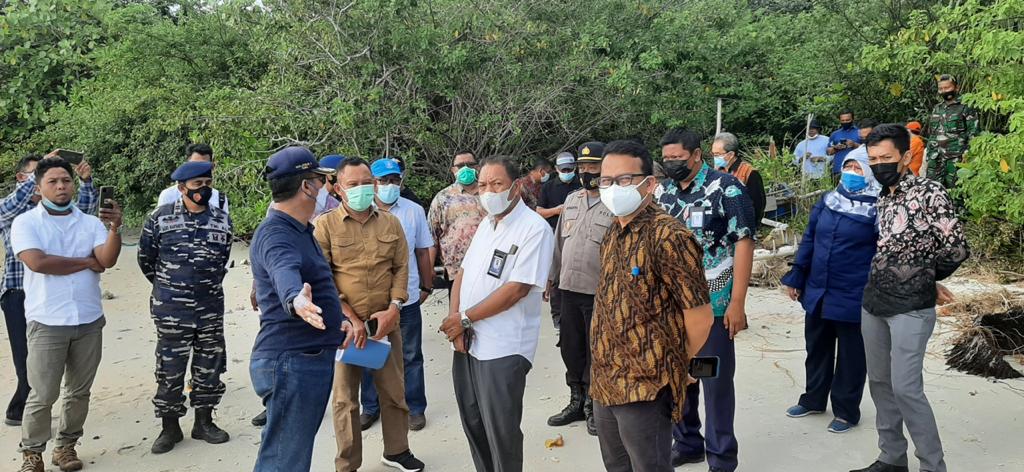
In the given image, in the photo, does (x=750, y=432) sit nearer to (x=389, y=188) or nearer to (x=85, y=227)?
(x=389, y=188)

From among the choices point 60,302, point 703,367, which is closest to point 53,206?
point 60,302

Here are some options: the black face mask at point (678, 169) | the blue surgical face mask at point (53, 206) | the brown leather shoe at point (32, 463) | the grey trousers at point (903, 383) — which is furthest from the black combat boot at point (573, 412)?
the blue surgical face mask at point (53, 206)

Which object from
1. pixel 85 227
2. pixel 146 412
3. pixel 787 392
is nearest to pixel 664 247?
pixel 787 392

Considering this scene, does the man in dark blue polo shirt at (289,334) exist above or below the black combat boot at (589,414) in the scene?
above

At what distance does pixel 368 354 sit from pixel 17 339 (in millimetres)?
3043

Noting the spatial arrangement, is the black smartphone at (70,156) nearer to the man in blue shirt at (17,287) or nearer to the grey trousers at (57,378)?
the man in blue shirt at (17,287)

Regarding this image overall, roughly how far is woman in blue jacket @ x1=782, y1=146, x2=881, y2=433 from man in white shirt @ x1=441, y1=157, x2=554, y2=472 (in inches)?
78.7

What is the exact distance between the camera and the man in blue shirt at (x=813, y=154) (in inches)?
443

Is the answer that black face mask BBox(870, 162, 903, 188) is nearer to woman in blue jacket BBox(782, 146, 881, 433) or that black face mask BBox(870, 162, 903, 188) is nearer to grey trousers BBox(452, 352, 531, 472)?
woman in blue jacket BBox(782, 146, 881, 433)

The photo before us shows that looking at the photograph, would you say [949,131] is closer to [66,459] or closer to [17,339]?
[66,459]

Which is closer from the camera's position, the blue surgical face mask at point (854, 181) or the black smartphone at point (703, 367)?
the black smartphone at point (703, 367)

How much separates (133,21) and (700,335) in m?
13.9

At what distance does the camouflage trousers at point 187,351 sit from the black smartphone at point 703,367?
3.31m

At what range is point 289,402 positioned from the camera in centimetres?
327
